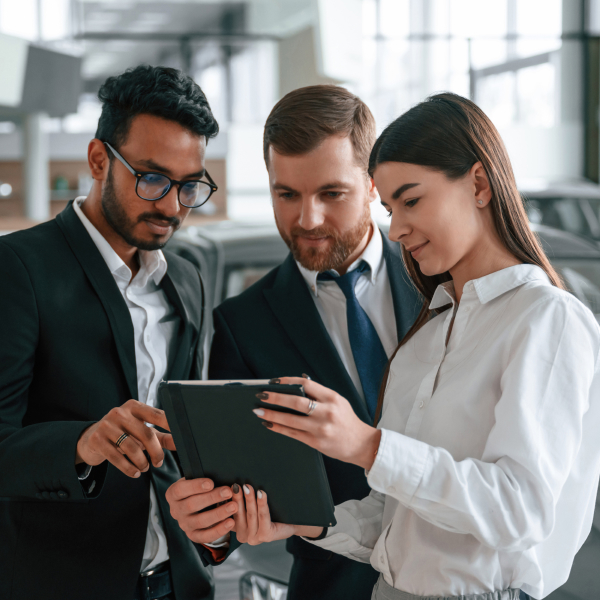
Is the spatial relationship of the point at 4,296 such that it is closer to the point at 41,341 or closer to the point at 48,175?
the point at 41,341

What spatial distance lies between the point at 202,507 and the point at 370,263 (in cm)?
75

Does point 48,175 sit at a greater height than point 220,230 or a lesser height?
greater

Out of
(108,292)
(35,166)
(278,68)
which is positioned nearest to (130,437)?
(108,292)

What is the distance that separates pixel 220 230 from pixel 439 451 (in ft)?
6.43

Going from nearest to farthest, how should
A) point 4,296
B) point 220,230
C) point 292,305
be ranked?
point 4,296, point 292,305, point 220,230

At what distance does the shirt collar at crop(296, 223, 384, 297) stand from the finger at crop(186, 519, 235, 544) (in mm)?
646

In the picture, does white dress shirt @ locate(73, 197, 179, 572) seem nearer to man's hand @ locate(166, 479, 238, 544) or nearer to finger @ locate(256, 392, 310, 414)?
man's hand @ locate(166, 479, 238, 544)

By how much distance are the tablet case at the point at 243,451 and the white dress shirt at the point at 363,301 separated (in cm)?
51

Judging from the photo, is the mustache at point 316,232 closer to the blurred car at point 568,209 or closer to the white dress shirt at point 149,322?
the white dress shirt at point 149,322

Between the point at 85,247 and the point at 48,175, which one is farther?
the point at 48,175

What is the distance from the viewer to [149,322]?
1.53 metres

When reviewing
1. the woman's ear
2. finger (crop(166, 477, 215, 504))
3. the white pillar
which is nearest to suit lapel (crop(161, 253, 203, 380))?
finger (crop(166, 477, 215, 504))

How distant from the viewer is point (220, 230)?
9.03 ft

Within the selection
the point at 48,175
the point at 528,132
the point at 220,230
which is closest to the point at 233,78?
the point at 48,175
